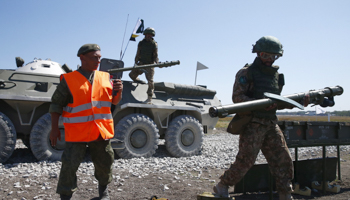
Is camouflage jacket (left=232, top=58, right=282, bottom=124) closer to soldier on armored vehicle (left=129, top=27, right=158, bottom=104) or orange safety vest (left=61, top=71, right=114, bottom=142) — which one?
orange safety vest (left=61, top=71, right=114, bottom=142)

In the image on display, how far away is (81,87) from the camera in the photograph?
334cm

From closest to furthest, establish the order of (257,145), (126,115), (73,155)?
(73,155)
(257,145)
(126,115)

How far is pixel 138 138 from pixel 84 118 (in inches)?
168

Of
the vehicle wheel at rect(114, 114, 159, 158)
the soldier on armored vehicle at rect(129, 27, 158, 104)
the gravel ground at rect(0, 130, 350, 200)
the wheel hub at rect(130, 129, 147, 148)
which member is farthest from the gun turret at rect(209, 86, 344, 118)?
the soldier on armored vehicle at rect(129, 27, 158, 104)

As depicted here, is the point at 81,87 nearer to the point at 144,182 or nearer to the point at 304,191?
the point at 144,182

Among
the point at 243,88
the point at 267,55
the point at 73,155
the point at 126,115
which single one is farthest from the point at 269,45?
the point at 126,115

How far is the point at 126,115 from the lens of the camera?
25.6ft

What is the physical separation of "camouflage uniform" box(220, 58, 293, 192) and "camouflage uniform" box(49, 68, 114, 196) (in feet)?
4.34

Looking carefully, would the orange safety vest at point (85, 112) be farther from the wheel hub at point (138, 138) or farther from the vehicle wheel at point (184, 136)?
the vehicle wheel at point (184, 136)

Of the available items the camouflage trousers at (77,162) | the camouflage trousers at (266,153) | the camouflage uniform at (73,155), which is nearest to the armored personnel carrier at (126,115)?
the camouflage uniform at (73,155)

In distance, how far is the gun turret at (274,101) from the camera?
2986 mm

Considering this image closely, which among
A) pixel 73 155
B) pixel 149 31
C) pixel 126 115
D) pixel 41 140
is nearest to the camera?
pixel 73 155

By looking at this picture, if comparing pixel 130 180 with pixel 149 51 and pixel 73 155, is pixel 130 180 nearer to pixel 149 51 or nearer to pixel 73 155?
pixel 73 155

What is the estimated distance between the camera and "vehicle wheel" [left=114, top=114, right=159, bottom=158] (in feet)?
23.9
